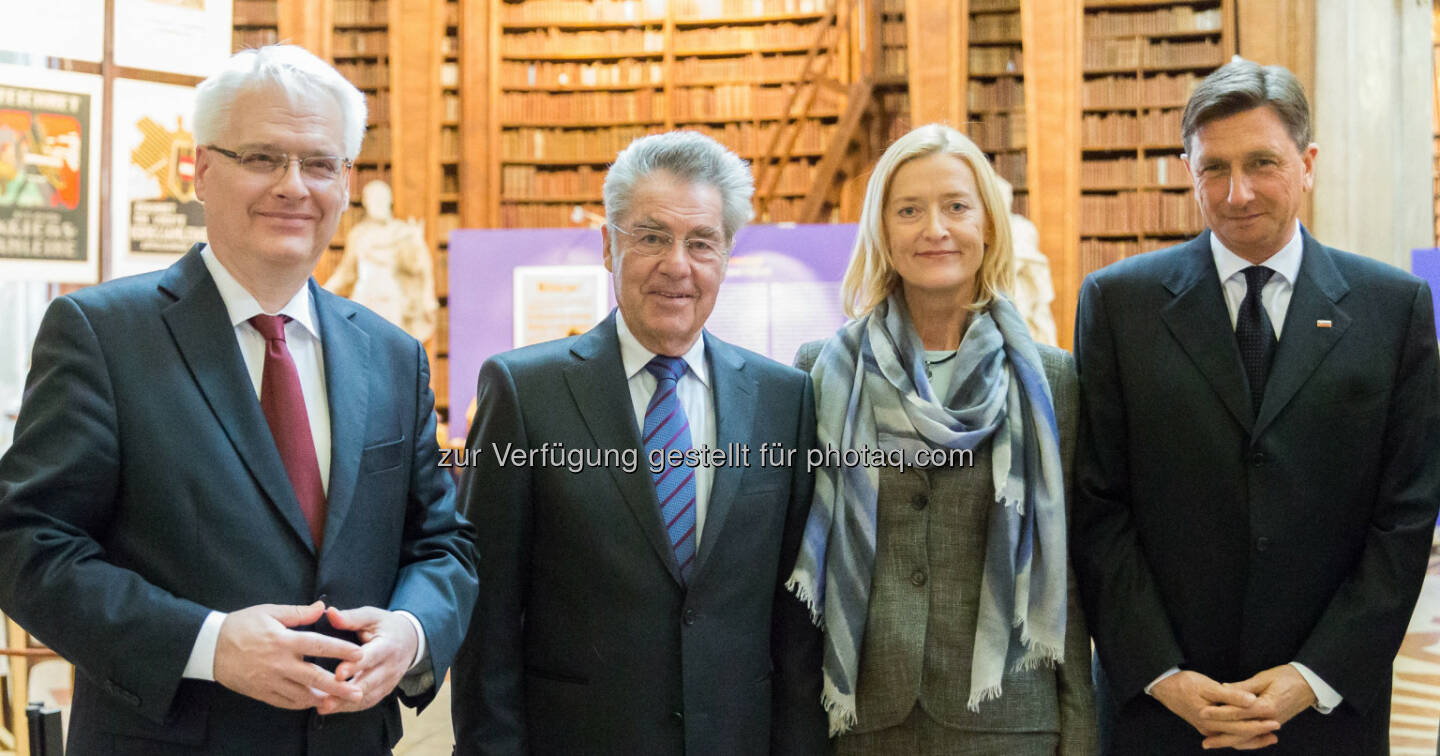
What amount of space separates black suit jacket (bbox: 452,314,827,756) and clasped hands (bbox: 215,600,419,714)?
35 cm

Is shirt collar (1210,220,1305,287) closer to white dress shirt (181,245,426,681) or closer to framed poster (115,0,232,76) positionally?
white dress shirt (181,245,426,681)

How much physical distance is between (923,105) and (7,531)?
326 inches

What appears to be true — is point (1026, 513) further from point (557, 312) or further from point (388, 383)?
point (557, 312)

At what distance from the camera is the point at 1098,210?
9023mm

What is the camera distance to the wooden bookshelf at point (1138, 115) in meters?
8.94

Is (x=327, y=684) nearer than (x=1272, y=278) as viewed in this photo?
Yes

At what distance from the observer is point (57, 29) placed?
362cm

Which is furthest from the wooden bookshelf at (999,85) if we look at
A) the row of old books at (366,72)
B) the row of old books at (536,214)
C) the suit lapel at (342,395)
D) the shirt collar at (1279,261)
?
the suit lapel at (342,395)

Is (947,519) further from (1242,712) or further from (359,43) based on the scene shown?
(359,43)

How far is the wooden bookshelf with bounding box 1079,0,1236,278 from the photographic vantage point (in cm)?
894

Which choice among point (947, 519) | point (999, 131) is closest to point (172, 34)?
point (947, 519)

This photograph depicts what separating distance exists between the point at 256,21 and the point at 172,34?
663 centimetres

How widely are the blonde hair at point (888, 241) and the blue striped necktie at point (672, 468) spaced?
0.48 meters

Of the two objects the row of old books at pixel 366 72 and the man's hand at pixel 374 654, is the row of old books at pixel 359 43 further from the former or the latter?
the man's hand at pixel 374 654
